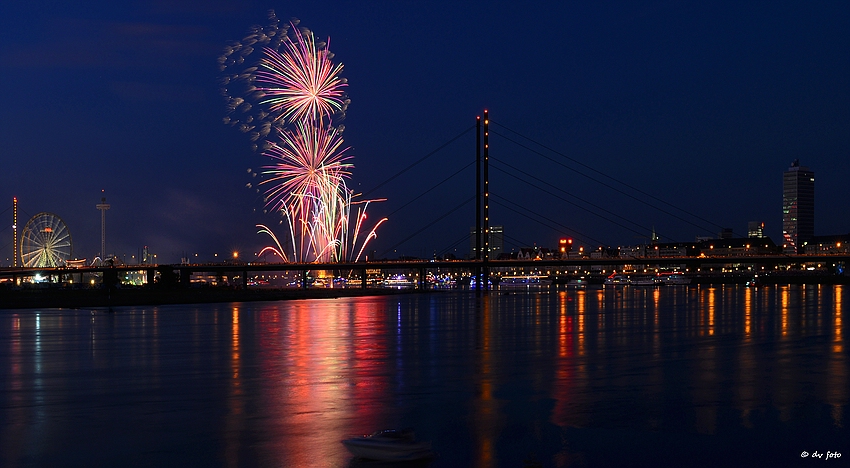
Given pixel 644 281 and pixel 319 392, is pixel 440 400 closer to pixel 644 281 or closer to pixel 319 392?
pixel 319 392

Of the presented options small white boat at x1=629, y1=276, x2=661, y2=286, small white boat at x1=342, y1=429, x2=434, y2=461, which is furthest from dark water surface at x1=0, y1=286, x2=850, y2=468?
small white boat at x1=629, y1=276, x2=661, y2=286

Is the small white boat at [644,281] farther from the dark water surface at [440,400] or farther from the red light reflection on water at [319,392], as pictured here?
the red light reflection on water at [319,392]

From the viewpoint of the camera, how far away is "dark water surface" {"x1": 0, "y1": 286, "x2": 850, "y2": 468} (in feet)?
32.4

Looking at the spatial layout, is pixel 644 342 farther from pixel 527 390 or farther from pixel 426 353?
pixel 527 390

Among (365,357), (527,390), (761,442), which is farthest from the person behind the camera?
(365,357)

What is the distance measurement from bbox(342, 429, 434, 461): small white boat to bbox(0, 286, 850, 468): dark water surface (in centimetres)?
22

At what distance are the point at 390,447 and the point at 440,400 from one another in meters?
3.91

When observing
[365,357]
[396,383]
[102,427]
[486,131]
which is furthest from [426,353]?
[486,131]

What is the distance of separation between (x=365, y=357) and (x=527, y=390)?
258 inches

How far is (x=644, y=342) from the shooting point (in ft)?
78.6

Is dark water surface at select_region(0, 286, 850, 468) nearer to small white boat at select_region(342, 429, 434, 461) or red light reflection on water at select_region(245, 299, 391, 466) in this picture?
red light reflection on water at select_region(245, 299, 391, 466)

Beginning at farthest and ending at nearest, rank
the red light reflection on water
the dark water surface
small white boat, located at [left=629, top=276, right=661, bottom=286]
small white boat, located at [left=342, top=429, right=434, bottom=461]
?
small white boat, located at [left=629, top=276, right=661, bottom=286]
the red light reflection on water
the dark water surface
small white boat, located at [left=342, top=429, right=434, bottom=461]

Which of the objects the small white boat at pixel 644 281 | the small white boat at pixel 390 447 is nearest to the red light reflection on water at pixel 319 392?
the small white boat at pixel 390 447

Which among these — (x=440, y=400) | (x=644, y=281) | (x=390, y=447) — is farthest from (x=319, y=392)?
(x=644, y=281)
